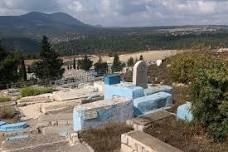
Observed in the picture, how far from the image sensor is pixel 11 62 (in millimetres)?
39438

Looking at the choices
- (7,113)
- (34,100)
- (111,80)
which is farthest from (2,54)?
(111,80)

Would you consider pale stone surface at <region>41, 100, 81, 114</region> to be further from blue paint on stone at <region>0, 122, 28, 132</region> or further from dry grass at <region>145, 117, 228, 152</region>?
dry grass at <region>145, 117, 228, 152</region>

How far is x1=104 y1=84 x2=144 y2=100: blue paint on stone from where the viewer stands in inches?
589

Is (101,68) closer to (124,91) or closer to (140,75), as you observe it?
(140,75)

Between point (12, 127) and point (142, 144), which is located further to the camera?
point (12, 127)

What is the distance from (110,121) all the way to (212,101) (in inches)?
149

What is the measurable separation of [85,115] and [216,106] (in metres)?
4.10

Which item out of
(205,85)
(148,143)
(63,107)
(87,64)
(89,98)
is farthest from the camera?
(87,64)

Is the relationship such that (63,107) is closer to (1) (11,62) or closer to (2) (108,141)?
(2) (108,141)

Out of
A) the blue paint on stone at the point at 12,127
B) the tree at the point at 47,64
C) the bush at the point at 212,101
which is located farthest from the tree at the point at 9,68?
the bush at the point at 212,101

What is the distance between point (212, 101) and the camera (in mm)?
9773

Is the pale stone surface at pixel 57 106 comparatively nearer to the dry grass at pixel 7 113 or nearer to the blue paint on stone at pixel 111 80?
the dry grass at pixel 7 113

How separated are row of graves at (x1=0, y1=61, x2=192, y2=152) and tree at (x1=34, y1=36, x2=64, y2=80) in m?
26.1

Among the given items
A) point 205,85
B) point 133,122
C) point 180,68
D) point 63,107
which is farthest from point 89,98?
point 205,85
